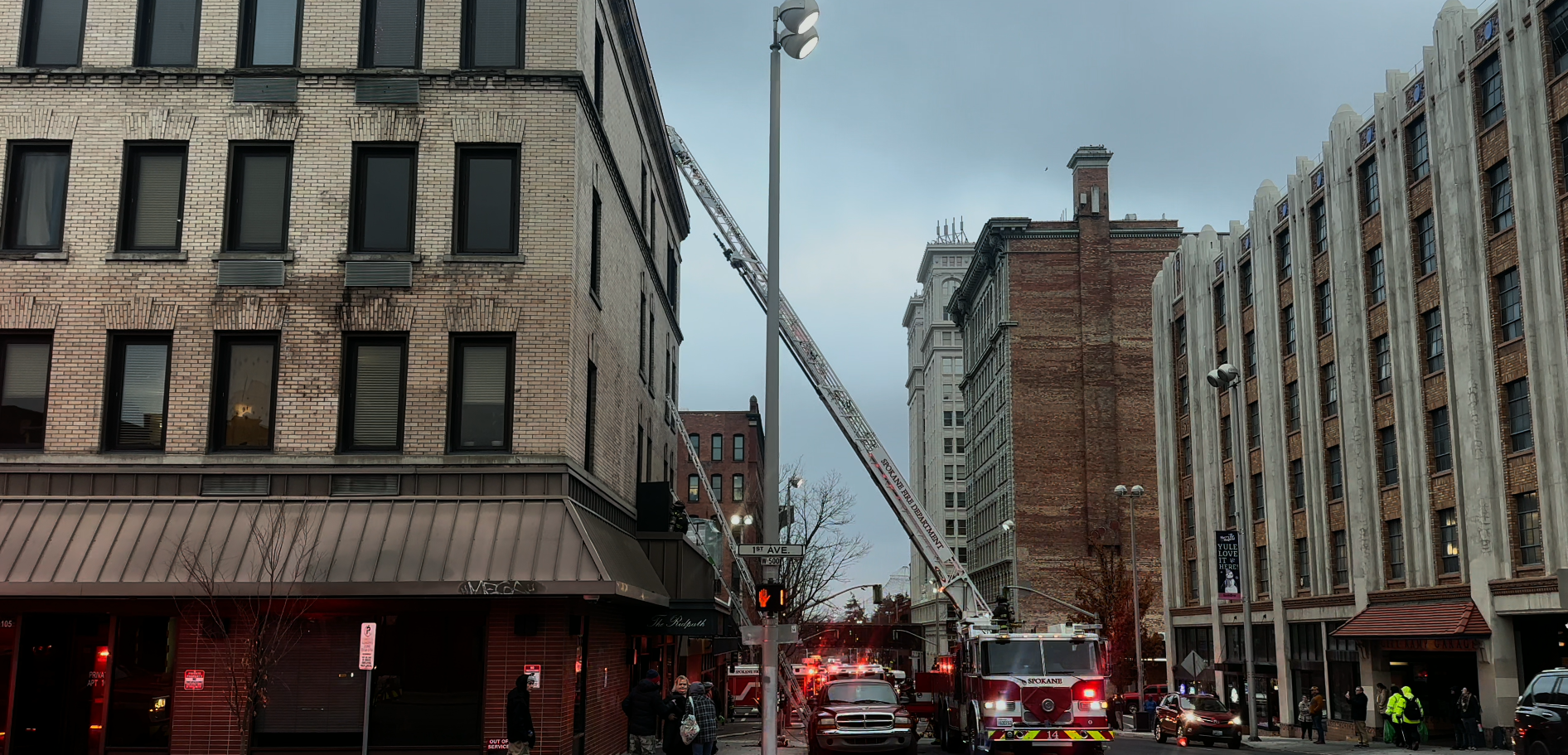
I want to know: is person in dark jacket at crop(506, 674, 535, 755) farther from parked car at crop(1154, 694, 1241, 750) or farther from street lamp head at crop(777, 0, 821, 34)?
parked car at crop(1154, 694, 1241, 750)

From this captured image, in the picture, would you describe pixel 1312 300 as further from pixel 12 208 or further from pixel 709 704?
pixel 12 208

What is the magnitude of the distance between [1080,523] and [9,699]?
74146 millimetres

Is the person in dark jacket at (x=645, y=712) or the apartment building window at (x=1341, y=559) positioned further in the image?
the apartment building window at (x=1341, y=559)

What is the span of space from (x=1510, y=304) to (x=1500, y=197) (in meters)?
2.77

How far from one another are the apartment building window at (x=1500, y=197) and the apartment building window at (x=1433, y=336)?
349 cm

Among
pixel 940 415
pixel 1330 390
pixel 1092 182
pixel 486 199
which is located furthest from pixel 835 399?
pixel 940 415

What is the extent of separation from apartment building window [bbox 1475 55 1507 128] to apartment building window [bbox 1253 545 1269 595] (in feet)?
67.1

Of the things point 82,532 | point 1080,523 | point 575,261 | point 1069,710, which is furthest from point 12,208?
point 1080,523

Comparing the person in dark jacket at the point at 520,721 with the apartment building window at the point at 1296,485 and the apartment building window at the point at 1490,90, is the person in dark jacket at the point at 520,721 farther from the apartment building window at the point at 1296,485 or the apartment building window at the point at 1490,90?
the apartment building window at the point at 1296,485

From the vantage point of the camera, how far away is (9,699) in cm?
1950

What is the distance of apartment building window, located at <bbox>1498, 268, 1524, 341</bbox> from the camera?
111 feet

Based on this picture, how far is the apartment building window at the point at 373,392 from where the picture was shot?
816 inches

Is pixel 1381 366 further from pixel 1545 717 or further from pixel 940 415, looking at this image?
pixel 940 415

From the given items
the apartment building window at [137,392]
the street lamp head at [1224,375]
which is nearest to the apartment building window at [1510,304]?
the street lamp head at [1224,375]
